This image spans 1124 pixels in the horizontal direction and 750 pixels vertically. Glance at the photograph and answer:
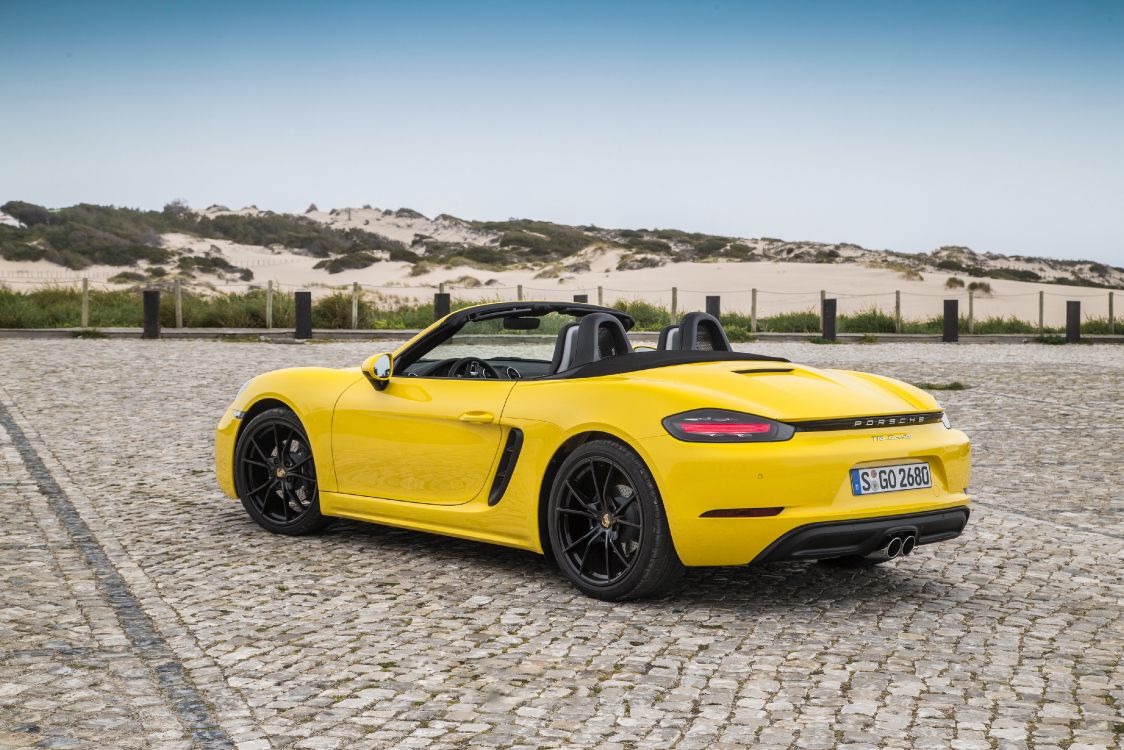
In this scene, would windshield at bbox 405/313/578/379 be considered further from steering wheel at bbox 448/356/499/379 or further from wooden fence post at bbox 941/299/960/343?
wooden fence post at bbox 941/299/960/343

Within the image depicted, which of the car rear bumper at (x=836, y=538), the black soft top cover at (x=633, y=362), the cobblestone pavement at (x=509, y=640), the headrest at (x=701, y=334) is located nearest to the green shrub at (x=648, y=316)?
the cobblestone pavement at (x=509, y=640)

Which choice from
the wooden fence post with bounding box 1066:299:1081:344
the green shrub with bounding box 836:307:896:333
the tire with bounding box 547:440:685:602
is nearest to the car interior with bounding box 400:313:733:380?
the tire with bounding box 547:440:685:602

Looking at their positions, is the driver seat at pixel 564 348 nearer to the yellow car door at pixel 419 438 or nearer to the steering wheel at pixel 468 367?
the yellow car door at pixel 419 438

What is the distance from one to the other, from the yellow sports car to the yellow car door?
0.01 metres

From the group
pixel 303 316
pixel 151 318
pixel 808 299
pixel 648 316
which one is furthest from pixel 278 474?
pixel 808 299

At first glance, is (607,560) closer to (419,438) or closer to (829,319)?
(419,438)

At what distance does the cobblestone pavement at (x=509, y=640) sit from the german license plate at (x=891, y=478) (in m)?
0.52

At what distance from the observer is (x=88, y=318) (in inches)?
1431

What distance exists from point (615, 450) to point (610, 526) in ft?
1.13

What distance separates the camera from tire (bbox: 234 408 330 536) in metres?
7.40

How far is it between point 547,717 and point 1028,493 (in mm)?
5712

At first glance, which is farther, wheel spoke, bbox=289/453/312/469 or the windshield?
wheel spoke, bbox=289/453/312/469

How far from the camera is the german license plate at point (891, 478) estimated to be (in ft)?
18.5

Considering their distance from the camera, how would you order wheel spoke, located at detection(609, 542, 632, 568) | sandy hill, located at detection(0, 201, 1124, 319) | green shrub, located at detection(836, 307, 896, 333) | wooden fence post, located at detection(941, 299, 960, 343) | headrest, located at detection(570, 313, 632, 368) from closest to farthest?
wheel spoke, located at detection(609, 542, 632, 568)
headrest, located at detection(570, 313, 632, 368)
wooden fence post, located at detection(941, 299, 960, 343)
green shrub, located at detection(836, 307, 896, 333)
sandy hill, located at detection(0, 201, 1124, 319)
